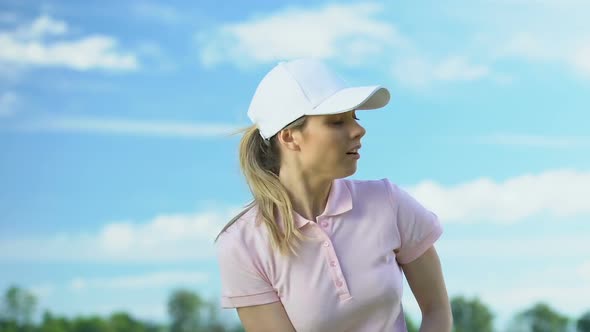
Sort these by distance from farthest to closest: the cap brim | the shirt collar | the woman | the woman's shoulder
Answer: the woman's shoulder → the shirt collar → the woman → the cap brim

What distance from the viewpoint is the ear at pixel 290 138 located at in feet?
8.72

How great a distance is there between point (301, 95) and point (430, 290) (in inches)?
33.6

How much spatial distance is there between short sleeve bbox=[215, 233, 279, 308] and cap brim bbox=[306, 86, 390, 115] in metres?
0.54

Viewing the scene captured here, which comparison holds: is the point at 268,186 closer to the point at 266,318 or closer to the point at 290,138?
the point at 290,138

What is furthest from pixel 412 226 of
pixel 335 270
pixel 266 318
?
pixel 266 318

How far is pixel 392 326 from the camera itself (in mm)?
2754

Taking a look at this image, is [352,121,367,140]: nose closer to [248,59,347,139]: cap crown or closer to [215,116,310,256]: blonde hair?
[248,59,347,139]: cap crown

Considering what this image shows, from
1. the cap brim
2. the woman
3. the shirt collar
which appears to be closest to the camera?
the cap brim

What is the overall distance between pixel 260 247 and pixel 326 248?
23cm

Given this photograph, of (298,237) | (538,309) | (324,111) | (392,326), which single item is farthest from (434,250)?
(538,309)

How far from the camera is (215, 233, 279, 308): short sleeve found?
2758 millimetres

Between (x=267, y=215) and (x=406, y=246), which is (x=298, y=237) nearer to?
(x=267, y=215)

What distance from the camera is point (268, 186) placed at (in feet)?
9.05

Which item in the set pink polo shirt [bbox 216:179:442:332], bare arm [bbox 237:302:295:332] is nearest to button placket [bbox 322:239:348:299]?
pink polo shirt [bbox 216:179:442:332]
